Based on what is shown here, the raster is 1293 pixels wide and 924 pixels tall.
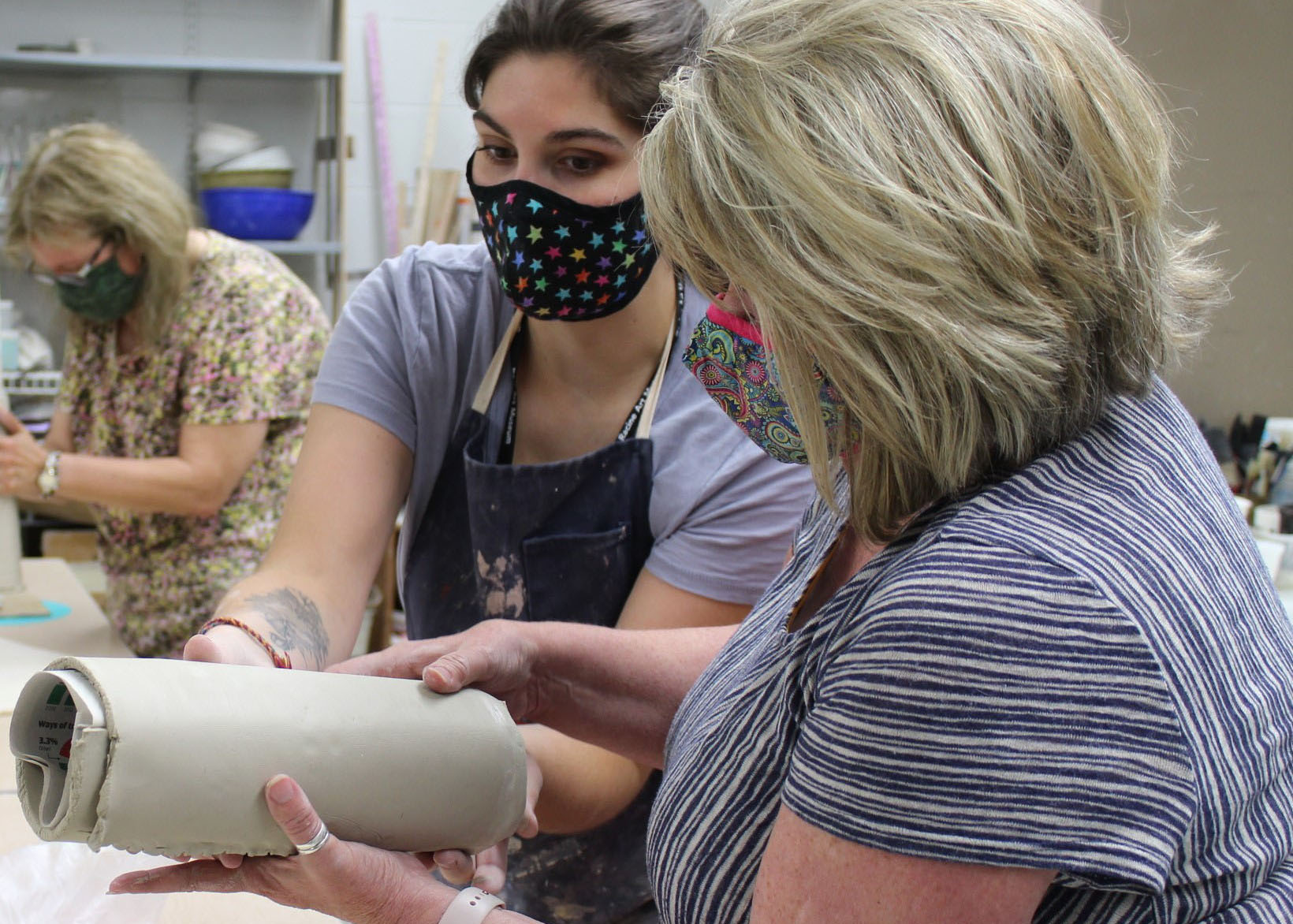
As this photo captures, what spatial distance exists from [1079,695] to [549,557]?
0.84m

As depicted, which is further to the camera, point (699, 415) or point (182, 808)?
point (699, 415)

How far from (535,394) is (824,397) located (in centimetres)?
72

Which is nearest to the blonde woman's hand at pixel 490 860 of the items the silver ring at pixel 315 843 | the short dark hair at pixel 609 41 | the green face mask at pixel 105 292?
the silver ring at pixel 315 843

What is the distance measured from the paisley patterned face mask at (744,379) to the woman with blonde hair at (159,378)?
5.01 feet

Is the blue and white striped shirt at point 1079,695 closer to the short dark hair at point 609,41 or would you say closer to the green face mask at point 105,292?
the short dark hair at point 609,41

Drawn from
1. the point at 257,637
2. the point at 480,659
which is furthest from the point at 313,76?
the point at 480,659

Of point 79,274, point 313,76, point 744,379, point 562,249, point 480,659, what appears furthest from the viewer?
point 313,76

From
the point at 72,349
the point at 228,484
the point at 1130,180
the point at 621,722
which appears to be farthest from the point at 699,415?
the point at 72,349

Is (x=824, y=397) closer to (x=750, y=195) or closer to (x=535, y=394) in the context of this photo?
(x=750, y=195)

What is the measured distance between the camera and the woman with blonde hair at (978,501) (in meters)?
0.62

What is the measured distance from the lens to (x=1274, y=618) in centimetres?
75

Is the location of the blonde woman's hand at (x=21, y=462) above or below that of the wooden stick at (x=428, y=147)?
below

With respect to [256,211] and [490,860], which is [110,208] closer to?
[256,211]

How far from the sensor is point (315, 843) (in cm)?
86
